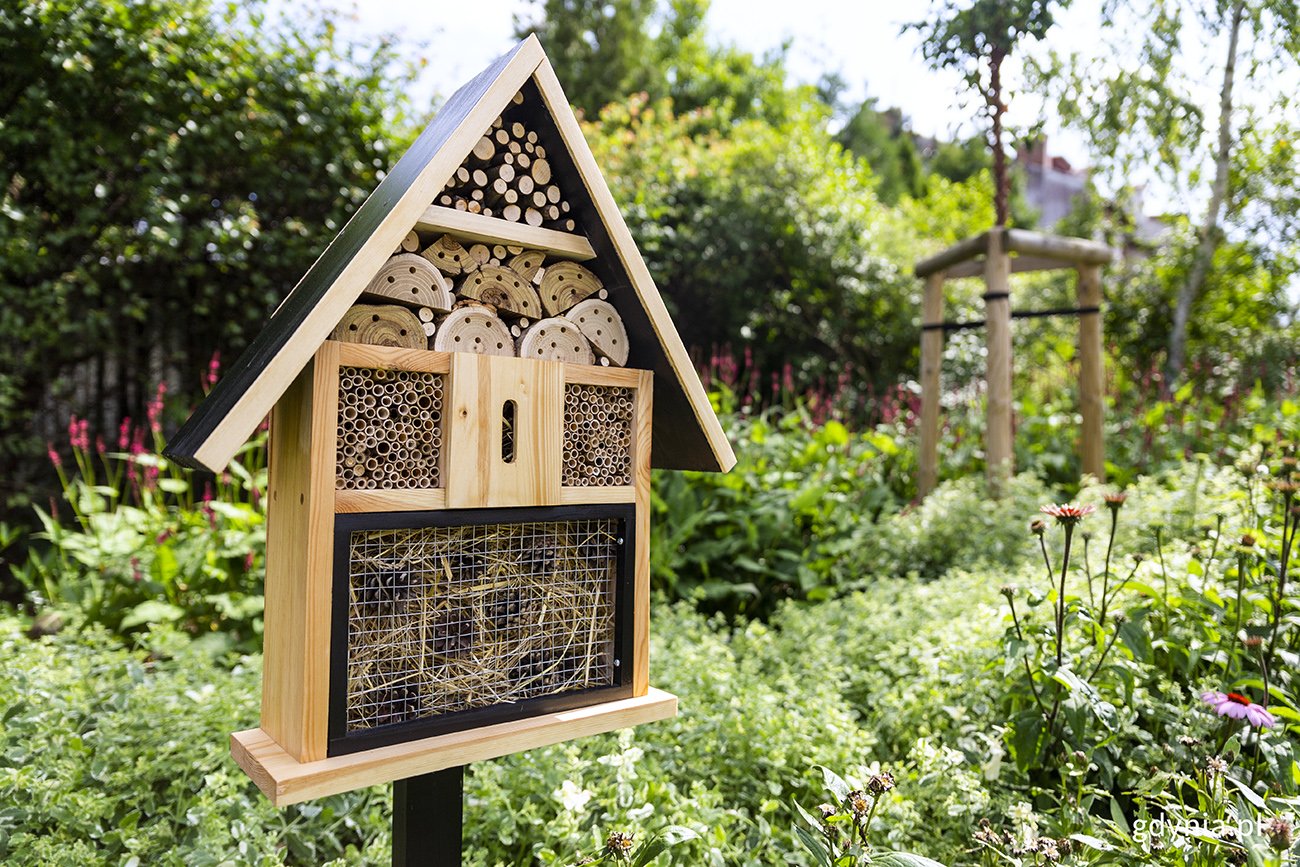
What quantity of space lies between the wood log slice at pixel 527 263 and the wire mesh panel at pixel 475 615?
46 centimetres

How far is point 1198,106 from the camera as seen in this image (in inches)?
218

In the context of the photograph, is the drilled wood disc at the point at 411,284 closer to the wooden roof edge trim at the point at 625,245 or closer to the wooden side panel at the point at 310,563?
the wooden side panel at the point at 310,563

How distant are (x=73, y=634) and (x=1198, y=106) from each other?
280 inches

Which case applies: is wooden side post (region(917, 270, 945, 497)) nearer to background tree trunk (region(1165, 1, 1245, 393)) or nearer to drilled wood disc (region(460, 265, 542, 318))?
background tree trunk (region(1165, 1, 1245, 393))

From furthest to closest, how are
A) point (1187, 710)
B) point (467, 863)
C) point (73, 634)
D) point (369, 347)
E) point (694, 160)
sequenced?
point (694, 160) < point (73, 634) < point (1187, 710) < point (467, 863) < point (369, 347)

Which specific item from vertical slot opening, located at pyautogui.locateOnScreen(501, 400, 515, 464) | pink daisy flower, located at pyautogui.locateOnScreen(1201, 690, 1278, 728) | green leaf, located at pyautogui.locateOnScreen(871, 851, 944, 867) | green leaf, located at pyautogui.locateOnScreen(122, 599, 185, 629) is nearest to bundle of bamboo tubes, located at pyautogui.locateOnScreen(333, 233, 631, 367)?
vertical slot opening, located at pyautogui.locateOnScreen(501, 400, 515, 464)

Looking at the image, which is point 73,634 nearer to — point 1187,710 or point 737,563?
point 737,563

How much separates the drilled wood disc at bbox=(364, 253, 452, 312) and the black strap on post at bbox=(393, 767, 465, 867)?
0.81m

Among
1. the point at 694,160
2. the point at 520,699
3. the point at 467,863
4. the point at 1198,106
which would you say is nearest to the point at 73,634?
the point at 467,863

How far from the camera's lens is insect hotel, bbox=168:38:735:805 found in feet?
4.00

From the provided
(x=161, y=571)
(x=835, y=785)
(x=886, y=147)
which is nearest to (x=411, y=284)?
(x=835, y=785)

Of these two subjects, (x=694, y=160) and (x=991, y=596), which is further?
(x=694, y=160)

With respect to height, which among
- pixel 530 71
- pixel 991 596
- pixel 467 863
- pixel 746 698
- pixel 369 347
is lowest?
pixel 467 863

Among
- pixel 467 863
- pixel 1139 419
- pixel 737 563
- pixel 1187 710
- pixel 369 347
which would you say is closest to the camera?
pixel 369 347
